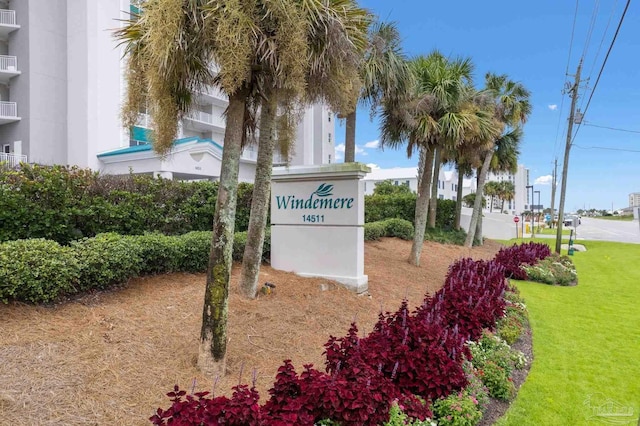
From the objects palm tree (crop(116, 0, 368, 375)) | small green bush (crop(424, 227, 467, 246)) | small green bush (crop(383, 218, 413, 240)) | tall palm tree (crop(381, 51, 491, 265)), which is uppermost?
tall palm tree (crop(381, 51, 491, 265))

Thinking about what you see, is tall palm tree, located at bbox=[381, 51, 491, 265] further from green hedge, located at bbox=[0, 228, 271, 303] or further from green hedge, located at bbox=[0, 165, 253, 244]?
green hedge, located at bbox=[0, 228, 271, 303]

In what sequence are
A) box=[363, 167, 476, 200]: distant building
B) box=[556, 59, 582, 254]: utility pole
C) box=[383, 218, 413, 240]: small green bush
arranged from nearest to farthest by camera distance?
box=[383, 218, 413, 240]: small green bush < box=[556, 59, 582, 254]: utility pole < box=[363, 167, 476, 200]: distant building

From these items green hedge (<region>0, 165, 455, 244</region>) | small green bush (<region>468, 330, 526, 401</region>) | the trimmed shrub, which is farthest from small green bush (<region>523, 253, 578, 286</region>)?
green hedge (<region>0, 165, 455, 244</region>)

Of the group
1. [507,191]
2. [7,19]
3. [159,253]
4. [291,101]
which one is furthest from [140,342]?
[507,191]

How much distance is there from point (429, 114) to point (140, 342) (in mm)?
10089

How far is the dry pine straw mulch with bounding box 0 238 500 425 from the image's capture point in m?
3.33

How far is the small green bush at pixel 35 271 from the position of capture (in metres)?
4.52

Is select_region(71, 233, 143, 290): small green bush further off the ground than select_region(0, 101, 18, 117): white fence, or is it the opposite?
select_region(0, 101, 18, 117): white fence

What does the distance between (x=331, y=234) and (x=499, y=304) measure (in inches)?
125

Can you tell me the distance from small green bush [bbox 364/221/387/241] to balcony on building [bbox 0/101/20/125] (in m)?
19.3

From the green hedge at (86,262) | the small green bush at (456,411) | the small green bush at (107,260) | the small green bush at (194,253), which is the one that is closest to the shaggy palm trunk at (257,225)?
the small green bush at (194,253)

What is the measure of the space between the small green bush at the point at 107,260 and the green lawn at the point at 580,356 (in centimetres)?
506

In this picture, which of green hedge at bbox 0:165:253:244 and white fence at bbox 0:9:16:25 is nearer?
green hedge at bbox 0:165:253:244

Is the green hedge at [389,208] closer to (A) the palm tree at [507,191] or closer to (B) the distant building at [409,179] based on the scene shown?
(B) the distant building at [409,179]
